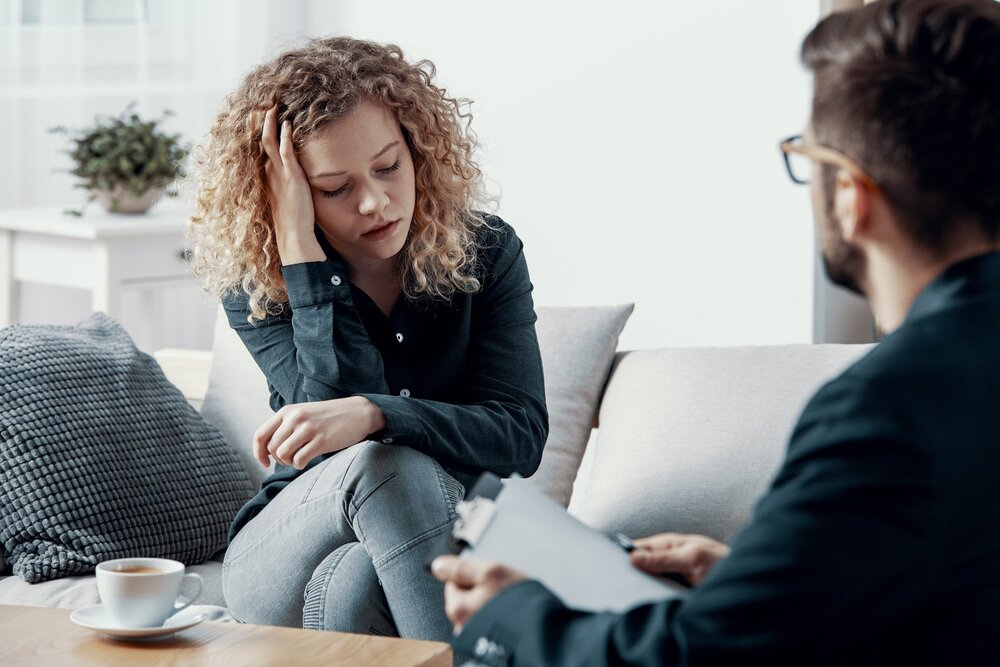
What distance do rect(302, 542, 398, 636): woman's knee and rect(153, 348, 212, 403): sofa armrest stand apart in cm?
97

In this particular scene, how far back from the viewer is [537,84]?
357 cm

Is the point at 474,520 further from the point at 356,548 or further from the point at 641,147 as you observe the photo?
the point at 641,147

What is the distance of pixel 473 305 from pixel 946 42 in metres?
1.09

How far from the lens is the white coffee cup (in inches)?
55.4

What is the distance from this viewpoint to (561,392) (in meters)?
2.19

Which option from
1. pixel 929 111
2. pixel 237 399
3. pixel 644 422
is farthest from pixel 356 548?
pixel 929 111

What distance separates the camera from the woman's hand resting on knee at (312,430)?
1.58m

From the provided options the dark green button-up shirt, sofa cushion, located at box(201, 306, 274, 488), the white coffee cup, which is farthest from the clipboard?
sofa cushion, located at box(201, 306, 274, 488)

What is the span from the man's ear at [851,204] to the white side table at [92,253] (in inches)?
104

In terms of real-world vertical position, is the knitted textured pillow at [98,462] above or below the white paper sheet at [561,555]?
below

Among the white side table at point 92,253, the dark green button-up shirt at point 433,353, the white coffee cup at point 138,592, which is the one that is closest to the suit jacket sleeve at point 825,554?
the white coffee cup at point 138,592

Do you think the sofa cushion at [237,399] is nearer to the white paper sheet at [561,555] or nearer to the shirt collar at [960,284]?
the white paper sheet at [561,555]

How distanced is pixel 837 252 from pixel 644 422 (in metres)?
1.19

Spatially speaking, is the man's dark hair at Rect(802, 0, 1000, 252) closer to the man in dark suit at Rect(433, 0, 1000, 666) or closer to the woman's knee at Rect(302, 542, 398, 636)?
the man in dark suit at Rect(433, 0, 1000, 666)
